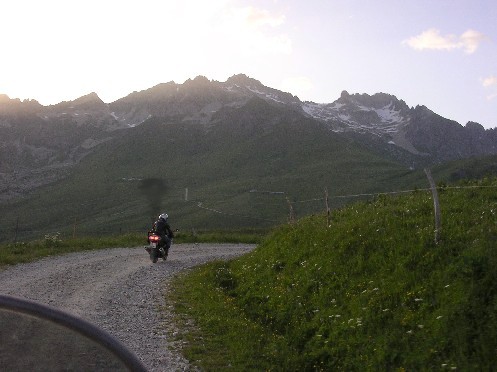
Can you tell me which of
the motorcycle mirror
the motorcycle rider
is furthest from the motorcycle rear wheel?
the motorcycle mirror

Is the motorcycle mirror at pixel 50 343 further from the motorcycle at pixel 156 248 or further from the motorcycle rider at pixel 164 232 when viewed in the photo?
the motorcycle rider at pixel 164 232

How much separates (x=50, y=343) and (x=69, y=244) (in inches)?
1167

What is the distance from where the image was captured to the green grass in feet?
28.1

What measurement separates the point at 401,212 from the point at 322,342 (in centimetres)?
604

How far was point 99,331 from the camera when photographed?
324 centimetres

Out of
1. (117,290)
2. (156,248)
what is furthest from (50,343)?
(156,248)

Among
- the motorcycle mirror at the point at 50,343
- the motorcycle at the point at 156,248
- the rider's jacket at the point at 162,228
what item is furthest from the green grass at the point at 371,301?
the rider's jacket at the point at 162,228

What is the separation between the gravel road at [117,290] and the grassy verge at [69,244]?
1135 millimetres

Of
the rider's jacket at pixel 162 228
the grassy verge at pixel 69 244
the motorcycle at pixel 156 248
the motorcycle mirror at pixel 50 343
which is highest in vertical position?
the motorcycle mirror at pixel 50 343

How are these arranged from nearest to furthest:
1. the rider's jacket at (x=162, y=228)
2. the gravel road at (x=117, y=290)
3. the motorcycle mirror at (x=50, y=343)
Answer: the motorcycle mirror at (x=50, y=343) < the gravel road at (x=117, y=290) < the rider's jacket at (x=162, y=228)

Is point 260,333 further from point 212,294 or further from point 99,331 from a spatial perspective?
point 99,331

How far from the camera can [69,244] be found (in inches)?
1220

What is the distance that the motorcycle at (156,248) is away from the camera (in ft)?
85.7

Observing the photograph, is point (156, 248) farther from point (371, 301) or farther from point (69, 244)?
point (371, 301)
